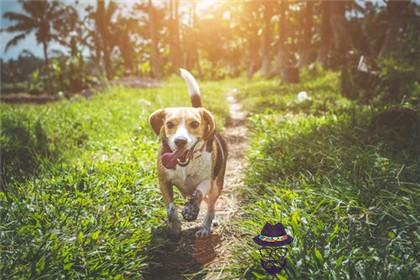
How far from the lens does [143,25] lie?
184 ft

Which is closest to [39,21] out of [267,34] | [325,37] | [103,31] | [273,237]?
[103,31]

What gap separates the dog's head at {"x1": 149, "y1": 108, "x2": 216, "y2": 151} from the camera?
2885 mm

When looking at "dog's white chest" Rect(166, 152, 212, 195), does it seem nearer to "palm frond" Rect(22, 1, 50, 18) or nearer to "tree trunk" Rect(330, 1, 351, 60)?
"tree trunk" Rect(330, 1, 351, 60)

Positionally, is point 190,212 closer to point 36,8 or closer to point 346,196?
point 346,196

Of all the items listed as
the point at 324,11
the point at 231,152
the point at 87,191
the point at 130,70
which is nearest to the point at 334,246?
the point at 87,191

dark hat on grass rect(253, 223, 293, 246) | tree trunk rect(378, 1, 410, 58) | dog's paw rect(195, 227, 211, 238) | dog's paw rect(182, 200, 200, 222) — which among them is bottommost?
dog's paw rect(195, 227, 211, 238)

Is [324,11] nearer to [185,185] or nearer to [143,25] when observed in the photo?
[185,185]

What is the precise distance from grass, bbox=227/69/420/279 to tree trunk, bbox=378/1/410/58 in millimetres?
8068

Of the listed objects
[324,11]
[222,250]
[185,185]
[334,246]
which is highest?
[324,11]

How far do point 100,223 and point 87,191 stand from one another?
0.78 meters

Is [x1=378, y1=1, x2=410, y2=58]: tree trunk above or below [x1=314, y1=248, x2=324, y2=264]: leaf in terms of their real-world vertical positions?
above

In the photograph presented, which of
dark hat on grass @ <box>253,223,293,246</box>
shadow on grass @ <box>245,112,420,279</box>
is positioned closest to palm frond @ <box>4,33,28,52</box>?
shadow on grass @ <box>245,112,420,279</box>

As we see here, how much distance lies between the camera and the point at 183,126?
117 inches

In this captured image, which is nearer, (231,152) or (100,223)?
(100,223)
